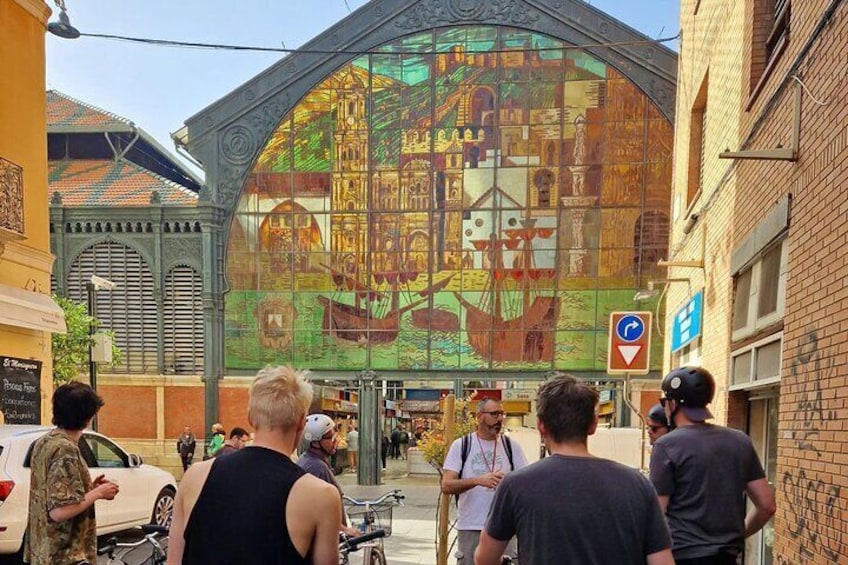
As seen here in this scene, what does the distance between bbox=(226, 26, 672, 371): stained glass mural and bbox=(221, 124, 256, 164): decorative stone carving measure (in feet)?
2.00

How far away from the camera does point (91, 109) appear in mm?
22719

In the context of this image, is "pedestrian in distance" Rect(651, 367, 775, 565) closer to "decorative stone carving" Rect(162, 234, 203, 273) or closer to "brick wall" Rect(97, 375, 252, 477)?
"brick wall" Rect(97, 375, 252, 477)

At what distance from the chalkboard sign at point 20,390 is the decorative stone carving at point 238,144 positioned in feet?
28.6

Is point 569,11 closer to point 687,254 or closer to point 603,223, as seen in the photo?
point 603,223

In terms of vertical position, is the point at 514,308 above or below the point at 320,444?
above

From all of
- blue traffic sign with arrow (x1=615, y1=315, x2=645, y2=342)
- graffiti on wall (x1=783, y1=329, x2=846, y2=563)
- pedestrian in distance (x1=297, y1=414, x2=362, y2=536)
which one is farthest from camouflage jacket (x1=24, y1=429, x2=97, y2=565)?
blue traffic sign with arrow (x1=615, y1=315, x2=645, y2=342)

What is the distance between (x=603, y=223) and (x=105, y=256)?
14290mm

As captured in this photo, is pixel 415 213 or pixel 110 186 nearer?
pixel 415 213

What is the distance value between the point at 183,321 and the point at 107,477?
10594mm

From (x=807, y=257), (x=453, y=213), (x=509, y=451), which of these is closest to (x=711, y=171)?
(x=807, y=257)

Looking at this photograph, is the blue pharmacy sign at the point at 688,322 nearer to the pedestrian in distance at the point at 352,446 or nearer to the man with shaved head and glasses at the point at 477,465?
the man with shaved head and glasses at the point at 477,465

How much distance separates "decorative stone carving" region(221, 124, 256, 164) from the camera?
1709 centimetres

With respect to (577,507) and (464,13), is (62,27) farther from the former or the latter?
(577,507)

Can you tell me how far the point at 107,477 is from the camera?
7211 mm
